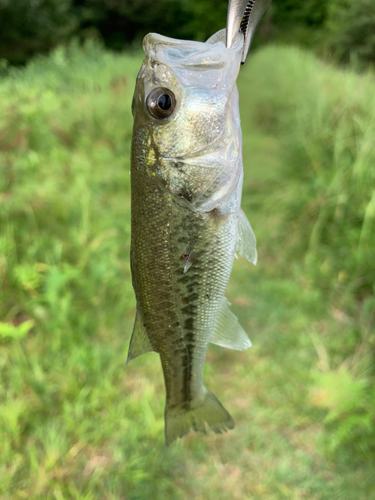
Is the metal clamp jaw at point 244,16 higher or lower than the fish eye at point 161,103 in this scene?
higher

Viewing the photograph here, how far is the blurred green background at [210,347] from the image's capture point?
199 cm

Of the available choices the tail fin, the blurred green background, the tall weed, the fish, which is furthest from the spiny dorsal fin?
the tall weed

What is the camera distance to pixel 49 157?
14.4 feet

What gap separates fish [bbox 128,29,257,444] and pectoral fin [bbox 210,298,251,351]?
53 mm

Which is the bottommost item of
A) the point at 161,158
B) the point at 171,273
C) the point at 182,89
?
the point at 171,273

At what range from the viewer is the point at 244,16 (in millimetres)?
691

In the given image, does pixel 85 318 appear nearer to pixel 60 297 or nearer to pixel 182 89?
pixel 60 297

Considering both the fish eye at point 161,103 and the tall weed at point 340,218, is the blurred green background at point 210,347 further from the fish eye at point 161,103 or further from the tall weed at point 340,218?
the fish eye at point 161,103

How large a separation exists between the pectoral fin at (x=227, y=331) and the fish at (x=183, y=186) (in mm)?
53

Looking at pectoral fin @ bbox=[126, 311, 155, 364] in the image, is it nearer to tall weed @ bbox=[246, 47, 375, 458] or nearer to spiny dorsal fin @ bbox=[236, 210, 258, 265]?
spiny dorsal fin @ bbox=[236, 210, 258, 265]

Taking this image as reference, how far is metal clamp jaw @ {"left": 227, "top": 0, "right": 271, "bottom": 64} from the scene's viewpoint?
0.67m

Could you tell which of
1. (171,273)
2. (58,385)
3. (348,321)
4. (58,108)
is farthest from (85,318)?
(58,108)

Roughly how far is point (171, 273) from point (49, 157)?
4.17m

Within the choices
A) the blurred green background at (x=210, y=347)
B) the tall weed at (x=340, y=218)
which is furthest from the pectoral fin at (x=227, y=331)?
the tall weed at (x=340, y=218)
